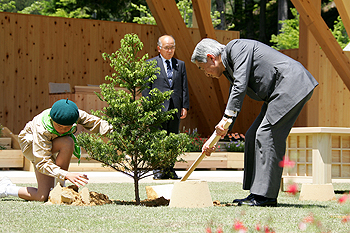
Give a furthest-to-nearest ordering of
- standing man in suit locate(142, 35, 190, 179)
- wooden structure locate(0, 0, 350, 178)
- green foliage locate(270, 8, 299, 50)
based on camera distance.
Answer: green foliage locate(270, 8, 299, 50) < wooden structure locate(0, 0, 350, 178) < standing man in suit locate(142, 35, 190, 179)

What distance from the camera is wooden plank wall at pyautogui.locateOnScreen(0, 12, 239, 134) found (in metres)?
8.82

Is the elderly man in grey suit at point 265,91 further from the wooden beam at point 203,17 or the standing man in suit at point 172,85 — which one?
the wooden beam at point 203,17

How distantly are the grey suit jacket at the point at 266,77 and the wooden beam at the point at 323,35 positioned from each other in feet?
12.6

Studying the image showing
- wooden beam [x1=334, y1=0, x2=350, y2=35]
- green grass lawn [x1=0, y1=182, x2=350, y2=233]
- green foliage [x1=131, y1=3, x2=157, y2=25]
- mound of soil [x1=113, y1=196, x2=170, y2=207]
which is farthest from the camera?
green foliage [x1=131, y1=3, x2=157, y2=25]

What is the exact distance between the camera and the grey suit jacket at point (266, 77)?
287 centimetres

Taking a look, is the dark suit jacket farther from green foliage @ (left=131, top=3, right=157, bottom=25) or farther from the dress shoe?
green foliage @ (left=131, top=3, right=157, bottom=25)

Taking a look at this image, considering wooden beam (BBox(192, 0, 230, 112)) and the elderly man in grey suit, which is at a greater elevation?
wooden beam (BBox(192, 0, 230, 112))

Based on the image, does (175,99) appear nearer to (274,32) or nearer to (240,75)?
(240,75)

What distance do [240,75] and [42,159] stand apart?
146cm

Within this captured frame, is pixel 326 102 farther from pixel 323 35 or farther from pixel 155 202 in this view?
pixel 155 202

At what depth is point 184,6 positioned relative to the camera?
45.7 feet

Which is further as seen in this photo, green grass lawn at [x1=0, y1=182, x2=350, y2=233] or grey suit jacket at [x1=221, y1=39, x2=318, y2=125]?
grey suit jacket at [x1=221, y1=39, x2=318, y2=125]

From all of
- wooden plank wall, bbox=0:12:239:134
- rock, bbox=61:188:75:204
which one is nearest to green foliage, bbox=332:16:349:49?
wooden plank wall, bbox=0:12:239:134

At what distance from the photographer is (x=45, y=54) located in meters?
9.03
